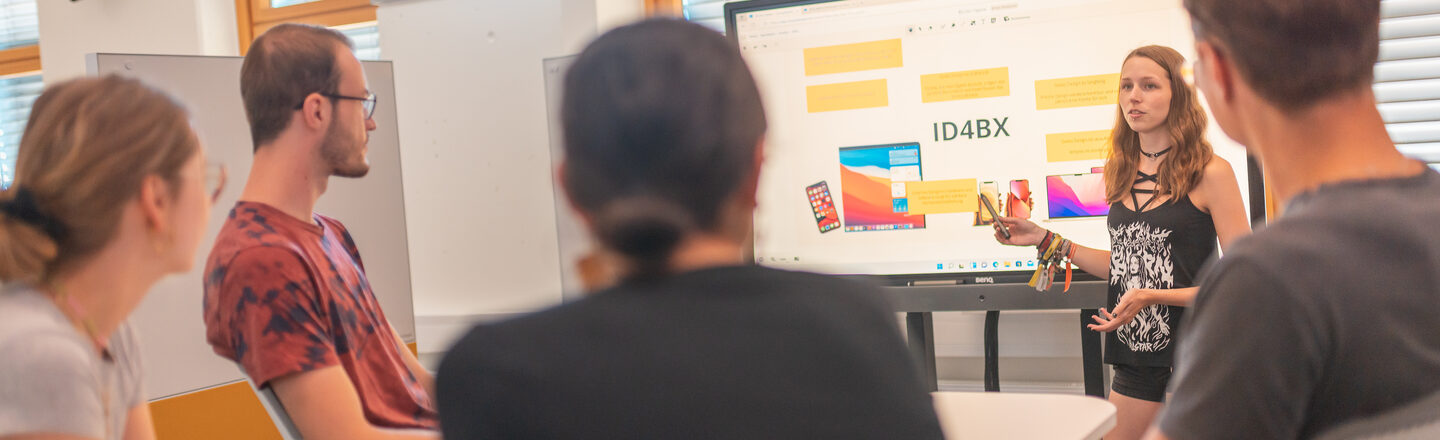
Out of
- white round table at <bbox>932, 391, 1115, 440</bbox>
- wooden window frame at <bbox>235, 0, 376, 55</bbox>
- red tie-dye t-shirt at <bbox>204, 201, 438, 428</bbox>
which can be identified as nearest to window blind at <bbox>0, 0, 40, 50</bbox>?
wooden window frame at <bbox>235, 0, 376, 55</bbox>

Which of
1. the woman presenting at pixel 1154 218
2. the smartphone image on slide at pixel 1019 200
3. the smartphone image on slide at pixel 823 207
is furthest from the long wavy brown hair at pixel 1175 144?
the smartphone image on slide at pixel 823 207

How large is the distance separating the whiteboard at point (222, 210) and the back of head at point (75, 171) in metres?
1.55

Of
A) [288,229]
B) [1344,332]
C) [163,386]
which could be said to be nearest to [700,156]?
[1344,332]

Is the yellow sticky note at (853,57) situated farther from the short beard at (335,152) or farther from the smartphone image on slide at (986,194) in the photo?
the short beard at (335,152)

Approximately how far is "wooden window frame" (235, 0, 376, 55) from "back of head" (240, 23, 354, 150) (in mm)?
2682

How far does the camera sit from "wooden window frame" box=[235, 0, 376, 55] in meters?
4.12

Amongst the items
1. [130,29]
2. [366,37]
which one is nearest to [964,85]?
[366,37]

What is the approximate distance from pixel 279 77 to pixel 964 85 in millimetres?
1914

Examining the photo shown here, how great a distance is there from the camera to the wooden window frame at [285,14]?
4.12 metres

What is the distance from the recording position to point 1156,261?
2.28 m

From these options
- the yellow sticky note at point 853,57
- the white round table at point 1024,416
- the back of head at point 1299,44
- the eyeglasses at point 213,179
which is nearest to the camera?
the back of head at point 1299,44

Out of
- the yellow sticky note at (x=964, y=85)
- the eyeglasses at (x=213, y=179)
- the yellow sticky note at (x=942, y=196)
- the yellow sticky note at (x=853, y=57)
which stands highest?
the yellow sticky note at (x=853, y=57)

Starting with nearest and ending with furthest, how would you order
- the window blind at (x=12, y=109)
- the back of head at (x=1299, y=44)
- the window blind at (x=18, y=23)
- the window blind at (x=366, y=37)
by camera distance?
the back of head at (x=1299, y=44), the window blind at (x=366, y=37), the window blind at (x=18, y=23), the window blind at (x=12, y=109)

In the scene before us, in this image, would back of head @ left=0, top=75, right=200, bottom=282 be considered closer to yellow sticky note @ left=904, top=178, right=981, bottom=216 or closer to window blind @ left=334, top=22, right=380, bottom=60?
yellow sticky note @ left=904, top=178, right=981, bottom=216
